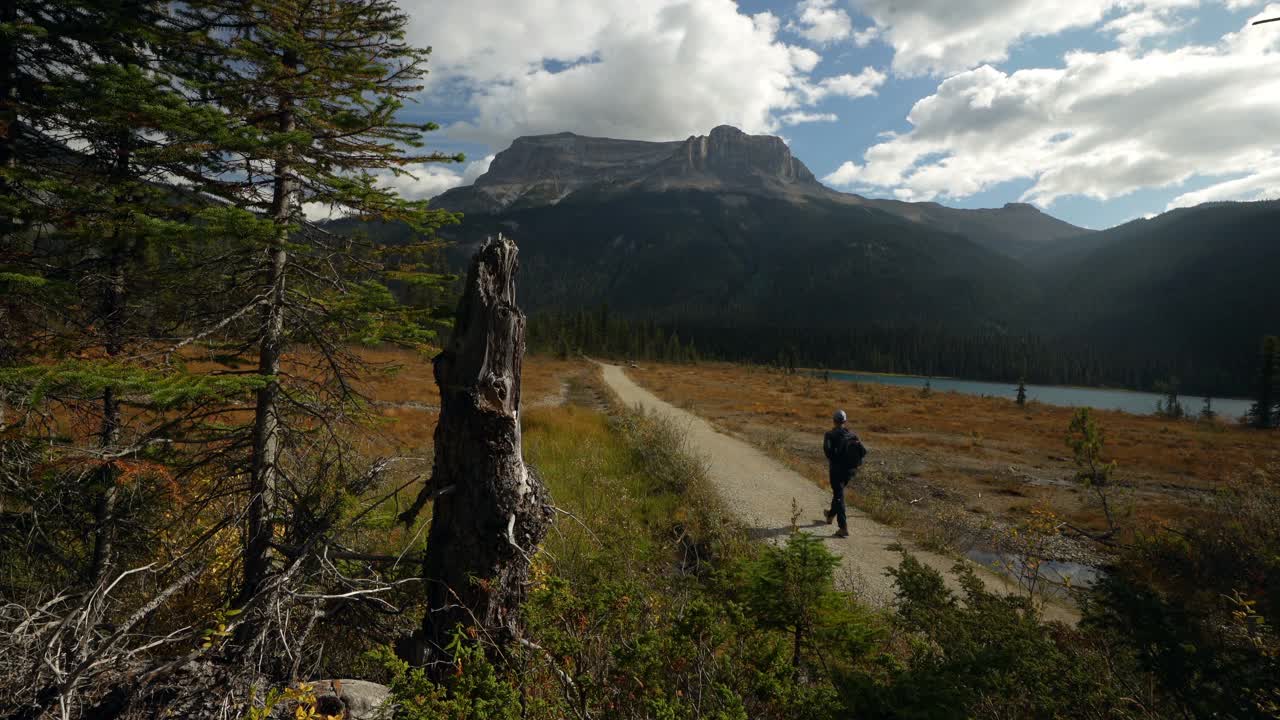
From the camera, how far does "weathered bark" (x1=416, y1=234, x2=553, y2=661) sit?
2.97 meters

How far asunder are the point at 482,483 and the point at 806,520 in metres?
7.81

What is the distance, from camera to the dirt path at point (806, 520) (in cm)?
681

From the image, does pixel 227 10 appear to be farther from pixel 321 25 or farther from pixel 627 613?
pixel 627 613

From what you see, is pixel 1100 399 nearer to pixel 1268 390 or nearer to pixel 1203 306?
pixel 1268 390

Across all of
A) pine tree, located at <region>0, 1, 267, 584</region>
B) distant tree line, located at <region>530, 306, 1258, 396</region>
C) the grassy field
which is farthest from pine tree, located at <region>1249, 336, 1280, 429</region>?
distant tree line, located at <region>530, 306, 1258, 396</region>

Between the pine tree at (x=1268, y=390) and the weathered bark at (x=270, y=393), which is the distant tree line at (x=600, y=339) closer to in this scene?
the pine tree at (x=1268, y=390)

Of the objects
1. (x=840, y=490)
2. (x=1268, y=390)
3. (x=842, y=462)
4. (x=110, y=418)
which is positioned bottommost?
(x=840, y=490)

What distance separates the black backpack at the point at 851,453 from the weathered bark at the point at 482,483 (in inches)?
259

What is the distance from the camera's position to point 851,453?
847cm

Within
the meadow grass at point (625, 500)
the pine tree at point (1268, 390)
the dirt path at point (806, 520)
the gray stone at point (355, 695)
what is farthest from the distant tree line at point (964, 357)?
the gray stone at point (355, 695)

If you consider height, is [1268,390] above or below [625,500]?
above

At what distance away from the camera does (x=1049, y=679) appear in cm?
245

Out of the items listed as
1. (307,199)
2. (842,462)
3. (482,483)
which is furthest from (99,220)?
(842,462)

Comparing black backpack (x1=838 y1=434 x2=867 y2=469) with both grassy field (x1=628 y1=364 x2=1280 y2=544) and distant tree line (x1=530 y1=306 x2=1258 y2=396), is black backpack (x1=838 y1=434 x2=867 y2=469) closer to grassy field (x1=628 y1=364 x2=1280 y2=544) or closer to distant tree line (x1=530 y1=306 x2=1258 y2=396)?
grassy field (x1=628 y1=364 x2=1280 y2=544)
